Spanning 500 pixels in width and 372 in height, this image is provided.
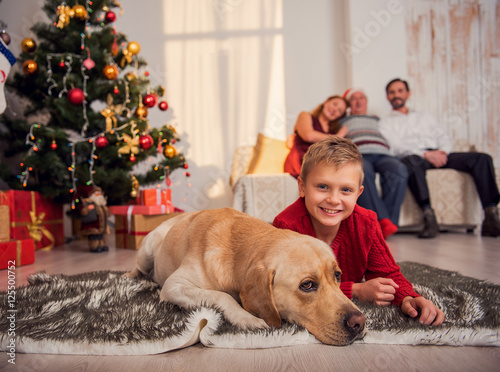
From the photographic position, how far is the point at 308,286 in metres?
1.07

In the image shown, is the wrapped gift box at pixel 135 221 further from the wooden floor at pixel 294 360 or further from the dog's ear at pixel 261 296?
the dog's ear at pixel 261 296

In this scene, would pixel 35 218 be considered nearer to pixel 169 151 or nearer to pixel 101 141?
pixel 101 141

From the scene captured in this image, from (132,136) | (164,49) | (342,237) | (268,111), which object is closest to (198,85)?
(164,49)

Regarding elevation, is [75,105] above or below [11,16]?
below

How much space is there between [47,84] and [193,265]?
338 cm

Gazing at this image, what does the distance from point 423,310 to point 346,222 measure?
1.53 feet

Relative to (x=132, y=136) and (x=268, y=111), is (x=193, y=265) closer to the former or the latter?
(x=132, y=136)

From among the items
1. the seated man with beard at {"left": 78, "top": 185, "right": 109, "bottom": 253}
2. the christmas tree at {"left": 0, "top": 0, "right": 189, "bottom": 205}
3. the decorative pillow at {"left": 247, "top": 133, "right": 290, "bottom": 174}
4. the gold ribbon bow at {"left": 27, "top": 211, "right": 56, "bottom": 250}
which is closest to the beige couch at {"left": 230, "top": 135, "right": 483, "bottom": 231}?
the decorative pillow at {"left": 247, "top": 133, "right": 290, "bottom": 174}

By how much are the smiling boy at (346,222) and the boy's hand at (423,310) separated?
10 millimetres

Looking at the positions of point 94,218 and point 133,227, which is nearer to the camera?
point 94,218

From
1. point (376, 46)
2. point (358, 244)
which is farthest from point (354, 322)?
point (376, 46)

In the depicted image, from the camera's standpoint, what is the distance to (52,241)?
393 centimetres

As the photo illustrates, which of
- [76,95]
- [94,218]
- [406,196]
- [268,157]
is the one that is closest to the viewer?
[94,218]

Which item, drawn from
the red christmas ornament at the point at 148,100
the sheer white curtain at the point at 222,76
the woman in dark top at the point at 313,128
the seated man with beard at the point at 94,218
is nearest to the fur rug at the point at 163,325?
the seated man with beard at the point at 94,218
